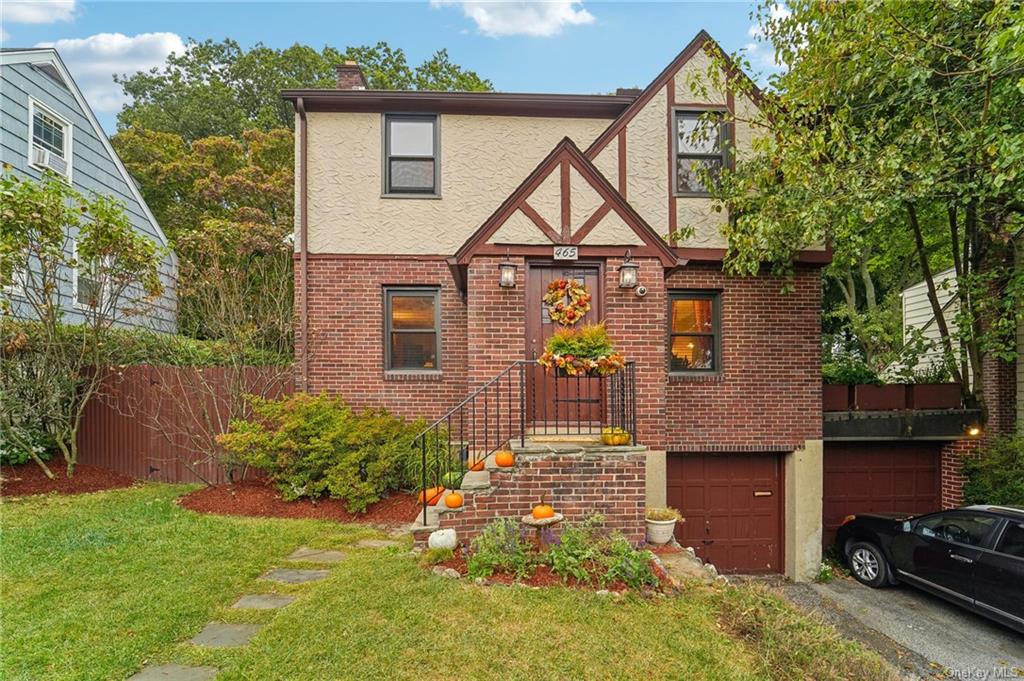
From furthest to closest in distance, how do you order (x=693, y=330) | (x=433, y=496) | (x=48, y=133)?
(x=48, y=133)
(x=693, y=330)
(x=433, y=496)

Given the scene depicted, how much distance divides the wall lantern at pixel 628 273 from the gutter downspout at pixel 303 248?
5303 mm

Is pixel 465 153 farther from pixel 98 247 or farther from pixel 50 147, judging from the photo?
pixel 50 147

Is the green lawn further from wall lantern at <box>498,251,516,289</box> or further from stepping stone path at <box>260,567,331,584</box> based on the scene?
wall lantern at <box>498,251,516,289</box>

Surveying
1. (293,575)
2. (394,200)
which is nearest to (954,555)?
(293,575)

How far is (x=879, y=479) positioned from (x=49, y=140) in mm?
18037

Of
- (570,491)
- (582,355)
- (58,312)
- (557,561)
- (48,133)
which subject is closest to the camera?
(557,561)

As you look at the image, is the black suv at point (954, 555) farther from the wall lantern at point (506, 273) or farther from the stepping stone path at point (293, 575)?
the stepping stone path at point (293, 575)

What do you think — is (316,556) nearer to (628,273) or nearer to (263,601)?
(263,601)

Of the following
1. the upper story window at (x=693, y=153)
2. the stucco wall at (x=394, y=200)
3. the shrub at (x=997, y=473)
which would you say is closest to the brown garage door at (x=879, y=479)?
the shrub at (x=997, y=473)

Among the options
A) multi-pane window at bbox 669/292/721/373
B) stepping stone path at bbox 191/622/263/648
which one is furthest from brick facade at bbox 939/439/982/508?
stepping stone path at bbox 191/622/263/648

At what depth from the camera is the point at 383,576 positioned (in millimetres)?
4336

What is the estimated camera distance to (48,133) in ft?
32.4

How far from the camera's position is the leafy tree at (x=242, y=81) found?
20.4 meters

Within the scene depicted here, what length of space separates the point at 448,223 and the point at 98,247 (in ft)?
17.7
